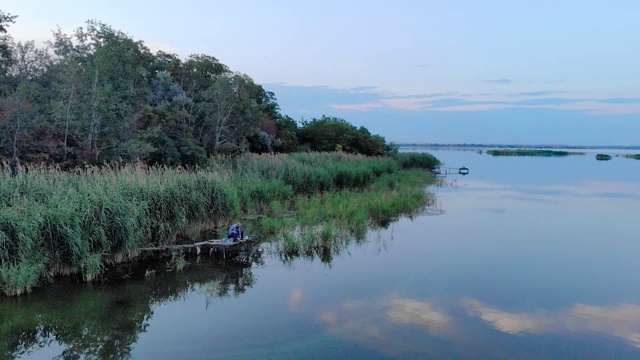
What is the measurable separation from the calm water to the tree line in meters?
7.28

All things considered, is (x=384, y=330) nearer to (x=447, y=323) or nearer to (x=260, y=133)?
(x=447, y=323)

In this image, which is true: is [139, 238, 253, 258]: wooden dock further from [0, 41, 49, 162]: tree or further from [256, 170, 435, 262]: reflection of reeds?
[0, 41, 49, 162]: tree

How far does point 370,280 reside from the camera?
9.71 meters

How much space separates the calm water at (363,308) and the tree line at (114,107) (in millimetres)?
7284

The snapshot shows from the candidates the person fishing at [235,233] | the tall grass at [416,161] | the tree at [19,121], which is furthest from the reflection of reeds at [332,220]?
the tall grass at [416,161]

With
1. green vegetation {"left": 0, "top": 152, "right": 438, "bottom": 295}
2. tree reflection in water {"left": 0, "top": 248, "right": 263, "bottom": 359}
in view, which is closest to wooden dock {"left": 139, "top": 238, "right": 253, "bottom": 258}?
green vegetation {"left": 0, "top": 152, "right": 438, "bottom": 295}

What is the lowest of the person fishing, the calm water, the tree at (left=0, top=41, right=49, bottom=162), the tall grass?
the calm water

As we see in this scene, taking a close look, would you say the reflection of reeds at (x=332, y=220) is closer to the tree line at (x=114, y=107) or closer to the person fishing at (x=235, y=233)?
the person fishing at (x=235, y=233)

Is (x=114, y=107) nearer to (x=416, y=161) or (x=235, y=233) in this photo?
(x=235, y=233)

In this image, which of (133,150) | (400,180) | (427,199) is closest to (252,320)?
(133,150)

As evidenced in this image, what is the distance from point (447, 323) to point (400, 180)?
22.1 meters

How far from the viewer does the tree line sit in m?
14.0

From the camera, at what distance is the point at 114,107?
15406 millimetres

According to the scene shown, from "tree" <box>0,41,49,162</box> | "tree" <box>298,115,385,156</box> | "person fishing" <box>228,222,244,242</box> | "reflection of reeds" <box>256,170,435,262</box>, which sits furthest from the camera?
"tree" <box>298,115,385,156</box>
